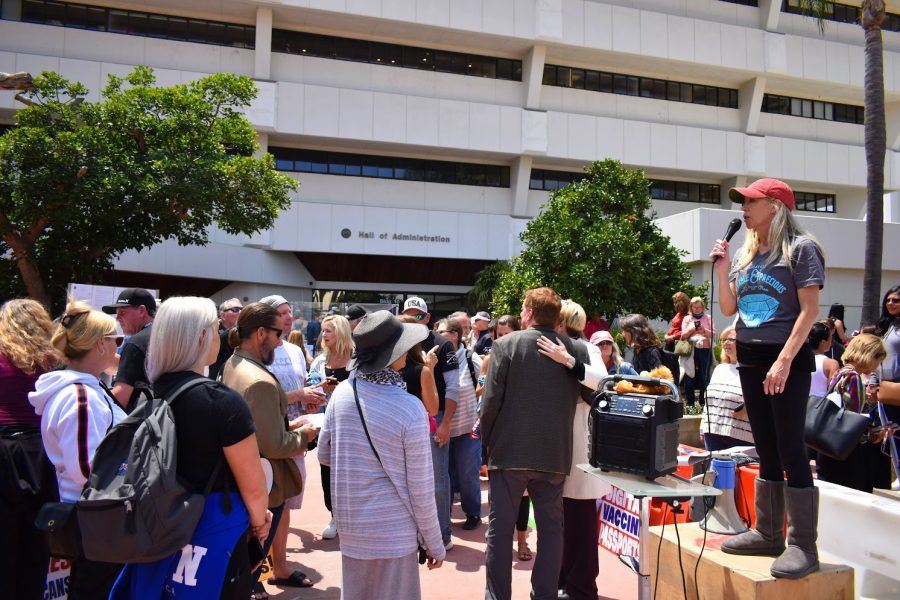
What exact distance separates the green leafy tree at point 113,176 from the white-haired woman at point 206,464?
573 inches

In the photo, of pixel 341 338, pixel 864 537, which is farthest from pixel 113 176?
pixel 864 537

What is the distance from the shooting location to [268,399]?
11.5 ft

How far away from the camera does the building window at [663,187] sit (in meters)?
26.1

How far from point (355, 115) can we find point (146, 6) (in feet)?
25.4

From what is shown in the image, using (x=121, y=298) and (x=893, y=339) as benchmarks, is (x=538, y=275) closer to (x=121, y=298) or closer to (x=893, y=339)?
(x=893, y=339)

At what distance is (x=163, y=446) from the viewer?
7.74ft

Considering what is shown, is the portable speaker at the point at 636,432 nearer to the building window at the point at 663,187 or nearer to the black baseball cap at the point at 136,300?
the black baseball cap at the point at 136,300

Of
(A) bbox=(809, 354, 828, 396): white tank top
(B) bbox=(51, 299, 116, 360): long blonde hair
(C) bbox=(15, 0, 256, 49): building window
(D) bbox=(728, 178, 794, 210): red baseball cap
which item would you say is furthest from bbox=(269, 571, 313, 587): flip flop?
(C) bbox=(15, 0, 256, 49): building window

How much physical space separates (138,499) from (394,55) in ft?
78.5

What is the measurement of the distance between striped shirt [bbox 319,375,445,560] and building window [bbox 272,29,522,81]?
2284cm

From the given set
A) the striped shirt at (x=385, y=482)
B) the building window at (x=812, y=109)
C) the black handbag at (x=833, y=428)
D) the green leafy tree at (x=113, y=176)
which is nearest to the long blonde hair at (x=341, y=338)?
the striped shirt at (x=385, y=482)

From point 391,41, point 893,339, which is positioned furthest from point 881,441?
point 391,41

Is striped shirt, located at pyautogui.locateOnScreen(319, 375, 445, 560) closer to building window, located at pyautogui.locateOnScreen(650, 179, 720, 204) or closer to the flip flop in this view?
the flip flop

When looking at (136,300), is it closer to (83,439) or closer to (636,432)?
(83,439)
